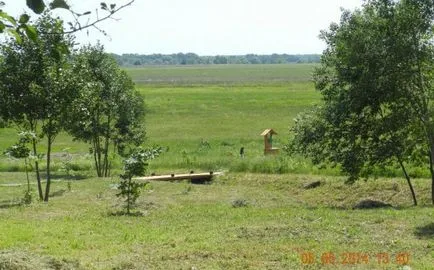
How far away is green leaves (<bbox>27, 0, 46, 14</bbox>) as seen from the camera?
2531mm

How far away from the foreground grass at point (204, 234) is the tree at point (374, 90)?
2389 mm

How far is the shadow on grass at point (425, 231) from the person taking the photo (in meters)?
10.7

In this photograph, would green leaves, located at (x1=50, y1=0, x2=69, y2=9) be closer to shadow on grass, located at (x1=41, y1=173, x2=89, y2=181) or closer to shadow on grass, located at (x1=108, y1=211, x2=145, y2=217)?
shadow on grass, located at (x1=108, y1=211, x2=145, y2=217)

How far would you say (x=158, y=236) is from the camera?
36.3 feet

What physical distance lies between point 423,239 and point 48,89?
1236 cm

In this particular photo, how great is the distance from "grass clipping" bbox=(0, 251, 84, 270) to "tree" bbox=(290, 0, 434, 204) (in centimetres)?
1180

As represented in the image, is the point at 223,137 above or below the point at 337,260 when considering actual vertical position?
below

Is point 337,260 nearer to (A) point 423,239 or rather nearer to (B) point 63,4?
(A) point 423,239

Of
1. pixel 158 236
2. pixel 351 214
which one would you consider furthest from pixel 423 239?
pixel 158 236

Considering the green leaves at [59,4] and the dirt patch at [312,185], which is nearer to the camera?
the green leaves at [59,4]

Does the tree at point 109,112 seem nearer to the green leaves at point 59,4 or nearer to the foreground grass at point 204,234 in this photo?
the foreground grass at point 204,234
